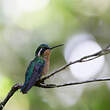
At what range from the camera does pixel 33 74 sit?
10.4 ft

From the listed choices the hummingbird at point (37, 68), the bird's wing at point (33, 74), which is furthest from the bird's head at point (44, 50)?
the bird's wing at point (33, 74)

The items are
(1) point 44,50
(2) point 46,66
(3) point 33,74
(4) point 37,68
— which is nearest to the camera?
(3) point 33,74

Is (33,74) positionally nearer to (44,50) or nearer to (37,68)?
(37,68)

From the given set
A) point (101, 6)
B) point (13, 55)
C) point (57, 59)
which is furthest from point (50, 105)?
point (101, 6)

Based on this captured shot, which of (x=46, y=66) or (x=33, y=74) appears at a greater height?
(x=33, y=74)

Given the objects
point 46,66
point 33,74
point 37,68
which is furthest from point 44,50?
point 33,74

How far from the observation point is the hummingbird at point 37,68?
2.77m

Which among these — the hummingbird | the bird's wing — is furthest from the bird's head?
the bird's wing

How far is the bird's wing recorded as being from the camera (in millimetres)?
2730

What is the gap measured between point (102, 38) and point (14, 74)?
10.00ft

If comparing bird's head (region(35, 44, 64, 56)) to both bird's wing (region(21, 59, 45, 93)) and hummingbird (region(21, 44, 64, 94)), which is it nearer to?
hummingbird (region(21, 44, 64, 94))

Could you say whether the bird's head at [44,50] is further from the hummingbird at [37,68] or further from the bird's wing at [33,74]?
the bird's wing at [33,74]

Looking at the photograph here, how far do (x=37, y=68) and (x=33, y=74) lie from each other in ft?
0.97

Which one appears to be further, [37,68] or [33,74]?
[37,68]
